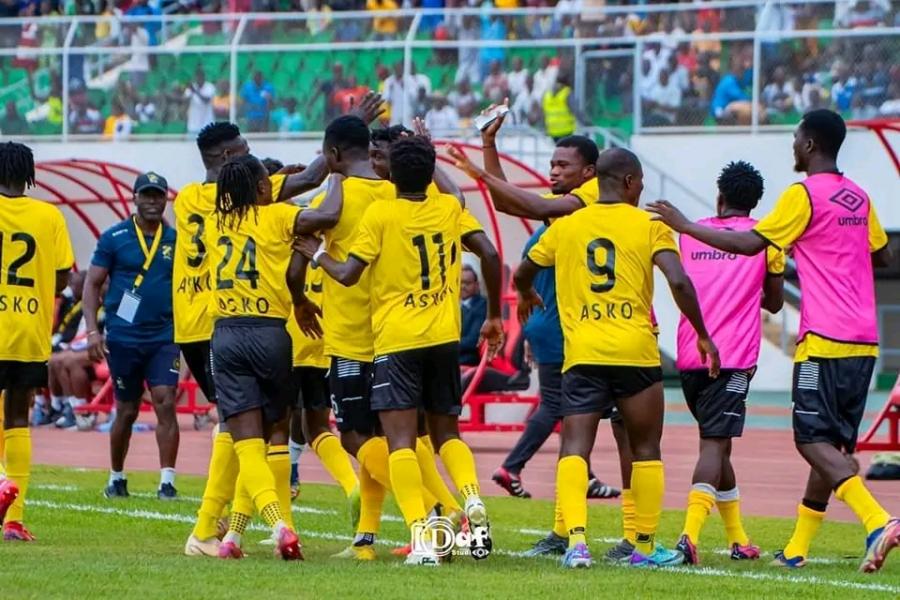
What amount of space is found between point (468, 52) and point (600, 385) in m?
14.7

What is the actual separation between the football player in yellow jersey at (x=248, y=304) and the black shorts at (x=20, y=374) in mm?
1509

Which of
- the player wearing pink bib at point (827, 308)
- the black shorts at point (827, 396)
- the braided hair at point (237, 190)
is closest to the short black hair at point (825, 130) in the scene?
the player wearing pink bib at point (827, 308)

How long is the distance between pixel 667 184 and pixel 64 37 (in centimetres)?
865

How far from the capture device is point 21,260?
1055 cm

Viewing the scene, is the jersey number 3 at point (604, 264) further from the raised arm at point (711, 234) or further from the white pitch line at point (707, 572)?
the white pitch line at point (707, 572)

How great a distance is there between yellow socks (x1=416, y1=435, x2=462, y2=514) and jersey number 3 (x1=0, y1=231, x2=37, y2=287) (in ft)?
8.09

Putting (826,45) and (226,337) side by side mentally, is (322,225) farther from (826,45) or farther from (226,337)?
(826,45)

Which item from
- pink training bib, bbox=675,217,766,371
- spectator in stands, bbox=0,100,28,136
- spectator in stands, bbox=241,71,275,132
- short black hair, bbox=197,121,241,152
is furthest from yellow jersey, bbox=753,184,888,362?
spectator in stands, bbox=0,100,28,136

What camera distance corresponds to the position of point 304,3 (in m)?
29.2

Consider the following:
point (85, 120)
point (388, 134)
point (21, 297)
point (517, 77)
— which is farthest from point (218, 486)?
point (85, 120)

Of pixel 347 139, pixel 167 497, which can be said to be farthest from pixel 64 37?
pixel 347 139

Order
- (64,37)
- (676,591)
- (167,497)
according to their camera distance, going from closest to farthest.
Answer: (676,591) → (167,497) → (64,37)

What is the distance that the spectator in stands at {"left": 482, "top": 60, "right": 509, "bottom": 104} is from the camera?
23.4 m

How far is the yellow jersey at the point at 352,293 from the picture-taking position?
9.68m
